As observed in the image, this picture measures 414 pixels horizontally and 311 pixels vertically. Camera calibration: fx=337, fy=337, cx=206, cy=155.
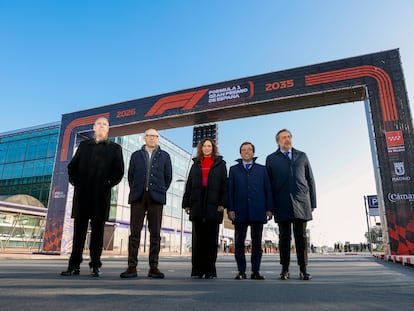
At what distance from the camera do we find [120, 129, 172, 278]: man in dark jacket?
153 inches

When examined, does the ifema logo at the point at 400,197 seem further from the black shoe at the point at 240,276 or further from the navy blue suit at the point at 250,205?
the black shoe at the point at 240,276

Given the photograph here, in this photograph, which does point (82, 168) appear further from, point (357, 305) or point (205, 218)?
point (357, 305)

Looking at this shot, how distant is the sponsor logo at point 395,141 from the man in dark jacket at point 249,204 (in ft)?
28.2

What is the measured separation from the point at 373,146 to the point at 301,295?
34.4 feet

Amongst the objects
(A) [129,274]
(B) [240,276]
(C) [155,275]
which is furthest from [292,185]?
(A) [129,274]

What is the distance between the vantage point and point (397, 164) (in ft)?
35.8

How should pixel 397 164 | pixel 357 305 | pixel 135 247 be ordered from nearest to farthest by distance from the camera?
pixel 357 305 → pixel 135 247 → pixel 397 164

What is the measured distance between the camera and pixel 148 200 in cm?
397

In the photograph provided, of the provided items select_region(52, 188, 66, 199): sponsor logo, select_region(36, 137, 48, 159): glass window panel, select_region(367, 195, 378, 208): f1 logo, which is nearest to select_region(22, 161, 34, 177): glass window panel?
select_region(36, 137, 48, 159): glass window panel

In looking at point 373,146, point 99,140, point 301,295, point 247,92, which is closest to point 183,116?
point 247,92

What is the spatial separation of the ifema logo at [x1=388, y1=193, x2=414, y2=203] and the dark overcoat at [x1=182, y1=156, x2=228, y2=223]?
338 inches

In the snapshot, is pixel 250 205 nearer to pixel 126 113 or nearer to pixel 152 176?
pixel 152 176

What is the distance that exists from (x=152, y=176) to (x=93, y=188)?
0.69 m

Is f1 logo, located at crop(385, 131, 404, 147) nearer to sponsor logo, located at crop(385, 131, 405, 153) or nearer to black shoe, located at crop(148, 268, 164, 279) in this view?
sponsor logo, located at crop(385, 131, 405, 153)
